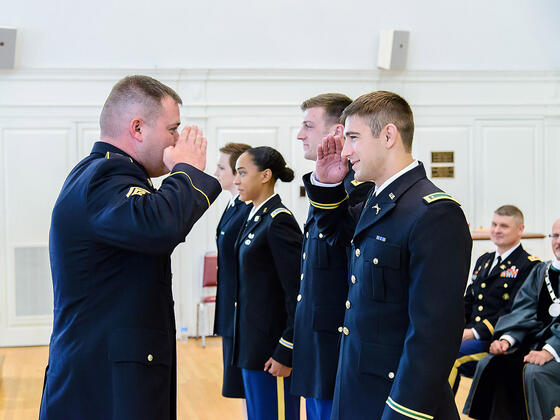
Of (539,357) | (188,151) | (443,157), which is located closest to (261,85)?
(443,157)

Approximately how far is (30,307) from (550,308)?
5.34 metres

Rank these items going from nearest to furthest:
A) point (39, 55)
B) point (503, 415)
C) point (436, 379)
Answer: point (436, 379) < point (503, 415) < point (39, 55)

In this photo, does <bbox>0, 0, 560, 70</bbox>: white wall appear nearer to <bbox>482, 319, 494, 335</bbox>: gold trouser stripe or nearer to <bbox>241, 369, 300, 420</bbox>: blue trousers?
<bbox>482, 319, 494, 335</bbox>: gold trouser stripe

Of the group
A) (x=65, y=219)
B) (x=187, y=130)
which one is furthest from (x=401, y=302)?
(x=65, y=219)

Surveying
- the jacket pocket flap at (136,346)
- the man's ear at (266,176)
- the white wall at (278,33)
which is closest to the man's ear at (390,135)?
the jacket pocket flap at (136,346)

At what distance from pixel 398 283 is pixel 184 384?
388cm

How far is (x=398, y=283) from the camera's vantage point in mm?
1849

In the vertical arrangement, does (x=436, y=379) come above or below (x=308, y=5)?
below

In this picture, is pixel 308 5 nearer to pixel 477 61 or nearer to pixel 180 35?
pixel 180 35

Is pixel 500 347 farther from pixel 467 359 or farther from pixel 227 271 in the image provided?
pixel 227 271

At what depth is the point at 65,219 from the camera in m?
1.76

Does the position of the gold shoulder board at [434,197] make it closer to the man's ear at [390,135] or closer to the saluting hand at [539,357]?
the man's ear at [390,135]

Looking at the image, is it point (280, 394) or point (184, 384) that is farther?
point (184, 384)

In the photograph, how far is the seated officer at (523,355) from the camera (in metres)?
3.60
